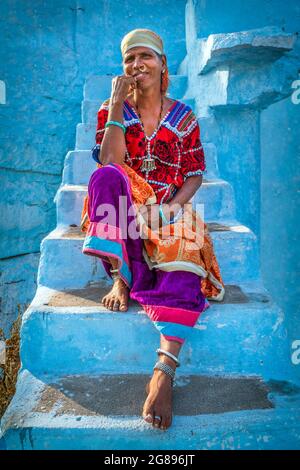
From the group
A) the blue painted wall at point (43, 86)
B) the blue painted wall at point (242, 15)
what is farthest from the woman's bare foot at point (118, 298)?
the blue painted wall at point (43, 86)

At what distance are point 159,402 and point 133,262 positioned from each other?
0.73m

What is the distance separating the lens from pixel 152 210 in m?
2.25

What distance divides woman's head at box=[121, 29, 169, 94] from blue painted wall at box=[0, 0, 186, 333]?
3.33 metres

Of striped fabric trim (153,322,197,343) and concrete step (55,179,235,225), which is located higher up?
concrete step (55,179,235,225)

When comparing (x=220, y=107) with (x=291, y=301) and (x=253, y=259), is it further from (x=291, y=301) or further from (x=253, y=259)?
(x=291, y=301)

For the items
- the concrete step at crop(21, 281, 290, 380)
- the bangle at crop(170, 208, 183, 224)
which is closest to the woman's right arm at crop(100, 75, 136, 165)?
the bangle at crop(170, 208, 183, 224)

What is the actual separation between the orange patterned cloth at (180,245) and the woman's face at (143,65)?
0.49 m

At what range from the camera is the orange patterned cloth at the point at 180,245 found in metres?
2.03

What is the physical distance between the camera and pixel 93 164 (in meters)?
3.35

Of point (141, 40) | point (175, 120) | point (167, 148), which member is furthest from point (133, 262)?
point (141, 40)

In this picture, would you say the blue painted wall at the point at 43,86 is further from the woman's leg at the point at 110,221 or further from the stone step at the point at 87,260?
the woman's leg at the point at 110,221

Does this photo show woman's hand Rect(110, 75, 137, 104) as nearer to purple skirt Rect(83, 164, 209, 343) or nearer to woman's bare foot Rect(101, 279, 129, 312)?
purple skirt Rect(83, 164, 209, 343)

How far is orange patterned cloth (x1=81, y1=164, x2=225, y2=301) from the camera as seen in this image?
2025 millimetres

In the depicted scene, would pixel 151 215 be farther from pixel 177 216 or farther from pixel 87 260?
pixel 87 260
